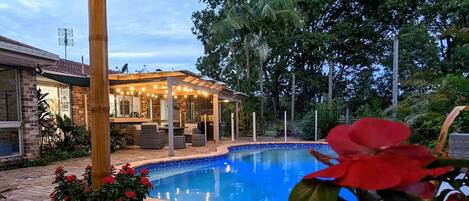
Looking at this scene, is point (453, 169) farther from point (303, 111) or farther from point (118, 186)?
point (303, 111)

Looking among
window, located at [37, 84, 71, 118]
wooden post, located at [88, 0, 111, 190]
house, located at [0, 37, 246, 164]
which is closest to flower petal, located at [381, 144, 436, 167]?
wooden post, located at [88, 0, 111, 190]

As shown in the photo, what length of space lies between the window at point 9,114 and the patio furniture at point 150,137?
4.03 meters

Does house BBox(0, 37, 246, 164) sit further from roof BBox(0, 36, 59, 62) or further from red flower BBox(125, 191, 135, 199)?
red flower BBox(125, 191, 135, 199)

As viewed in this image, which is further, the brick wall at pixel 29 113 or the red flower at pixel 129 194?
the brick wall at pixel 29 113

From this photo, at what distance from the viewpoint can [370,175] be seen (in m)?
0.38

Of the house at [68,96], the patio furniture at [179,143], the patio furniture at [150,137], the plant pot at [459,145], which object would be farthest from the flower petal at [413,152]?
the patio furniture at [179,143]

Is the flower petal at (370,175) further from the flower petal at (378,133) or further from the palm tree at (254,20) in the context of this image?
the palm tree at (254,20)

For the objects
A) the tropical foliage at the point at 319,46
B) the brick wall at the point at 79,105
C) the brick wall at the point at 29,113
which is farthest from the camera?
the tropical foliage at the point at 319,46

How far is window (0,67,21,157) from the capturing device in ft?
25.2

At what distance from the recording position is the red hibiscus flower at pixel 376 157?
38 centimetres

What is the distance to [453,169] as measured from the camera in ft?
1.56

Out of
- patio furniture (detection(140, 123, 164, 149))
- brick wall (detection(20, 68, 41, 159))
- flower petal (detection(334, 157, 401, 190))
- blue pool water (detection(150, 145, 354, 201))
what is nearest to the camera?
flower petal (detection(334, 157, 401, 190))

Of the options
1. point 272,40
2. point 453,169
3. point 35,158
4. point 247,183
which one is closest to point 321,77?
point 272,40

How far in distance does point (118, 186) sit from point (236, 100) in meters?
14.0
